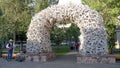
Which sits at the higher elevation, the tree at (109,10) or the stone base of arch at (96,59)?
the tree at (109,10)

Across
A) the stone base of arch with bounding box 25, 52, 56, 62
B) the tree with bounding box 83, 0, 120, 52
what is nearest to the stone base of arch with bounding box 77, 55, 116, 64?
the stone base of arch with bounding box 25, 52, 56, 62

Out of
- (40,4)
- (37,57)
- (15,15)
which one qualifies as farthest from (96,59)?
(40,4)

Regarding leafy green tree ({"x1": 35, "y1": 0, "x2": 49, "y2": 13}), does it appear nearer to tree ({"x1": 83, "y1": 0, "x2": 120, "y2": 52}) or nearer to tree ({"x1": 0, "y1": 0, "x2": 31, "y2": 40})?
tree ({"x1": 0, "y1": 0, "x2": 31, "y2": 40})

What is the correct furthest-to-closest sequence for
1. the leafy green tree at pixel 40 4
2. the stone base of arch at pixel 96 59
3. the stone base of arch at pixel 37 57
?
1. the leafy green tree at pixel 40 4
2. the stone base of arch at pixel 37 57
3. the stone base of arch at pixel 96 59

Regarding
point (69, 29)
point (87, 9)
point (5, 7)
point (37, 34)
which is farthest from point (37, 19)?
point (69, 29)

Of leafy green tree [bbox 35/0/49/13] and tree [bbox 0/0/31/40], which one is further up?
leafy green tree [bbox 35/0/49/13]

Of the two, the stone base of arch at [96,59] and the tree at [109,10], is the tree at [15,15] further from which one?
the stone base of arch at [96,59]

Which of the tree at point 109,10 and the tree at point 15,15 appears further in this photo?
the tree at point 15,15

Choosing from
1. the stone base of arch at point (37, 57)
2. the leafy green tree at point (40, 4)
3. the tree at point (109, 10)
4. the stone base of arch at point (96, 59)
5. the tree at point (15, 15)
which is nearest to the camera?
the stone base of arch at point (96, 59)

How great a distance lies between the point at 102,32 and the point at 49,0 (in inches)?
637

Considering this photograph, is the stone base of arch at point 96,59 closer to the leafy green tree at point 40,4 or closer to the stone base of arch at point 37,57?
the stone base of arch at point 37,57

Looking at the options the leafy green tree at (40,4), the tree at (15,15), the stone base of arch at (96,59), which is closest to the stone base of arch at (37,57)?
the stone base of arch at (96,59)

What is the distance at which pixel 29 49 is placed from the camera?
64.0ft

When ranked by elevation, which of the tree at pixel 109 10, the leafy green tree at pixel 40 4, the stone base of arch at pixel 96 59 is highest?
the leafy green tree at pixel 40 4
